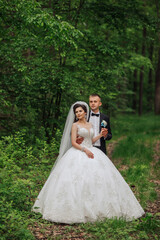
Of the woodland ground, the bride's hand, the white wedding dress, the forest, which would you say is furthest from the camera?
the forest

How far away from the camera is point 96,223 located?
4.74 metres

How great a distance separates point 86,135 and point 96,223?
161cm

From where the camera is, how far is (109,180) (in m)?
5.05

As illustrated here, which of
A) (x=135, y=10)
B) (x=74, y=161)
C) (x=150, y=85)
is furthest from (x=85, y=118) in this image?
(x=150, y=85)

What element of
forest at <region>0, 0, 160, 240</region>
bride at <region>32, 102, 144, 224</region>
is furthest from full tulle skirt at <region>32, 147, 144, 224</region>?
forest at <region>0, 0, 160, 240</region>

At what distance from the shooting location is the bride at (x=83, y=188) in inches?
189

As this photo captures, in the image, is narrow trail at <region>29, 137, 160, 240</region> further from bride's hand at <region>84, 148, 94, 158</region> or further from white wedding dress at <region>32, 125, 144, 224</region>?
bride's hand at <region>84, 148, 94, 158</region>

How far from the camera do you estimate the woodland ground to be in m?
4.46

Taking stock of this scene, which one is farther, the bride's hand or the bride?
the bride's hand

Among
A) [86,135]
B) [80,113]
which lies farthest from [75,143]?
[80,113]

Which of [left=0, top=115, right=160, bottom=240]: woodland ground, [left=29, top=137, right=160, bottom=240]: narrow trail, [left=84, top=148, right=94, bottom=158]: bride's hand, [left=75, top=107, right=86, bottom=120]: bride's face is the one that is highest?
[left=75, top=107, right=86, bottom=120]: bride's face

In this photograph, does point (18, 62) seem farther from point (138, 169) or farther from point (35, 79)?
point (138, 169)

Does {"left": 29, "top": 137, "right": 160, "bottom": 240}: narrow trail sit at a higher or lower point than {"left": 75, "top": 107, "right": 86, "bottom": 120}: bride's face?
lower

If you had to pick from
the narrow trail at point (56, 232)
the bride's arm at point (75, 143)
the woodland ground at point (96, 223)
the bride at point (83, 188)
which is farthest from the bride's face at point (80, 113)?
the narrow trail at point (56, 232)
